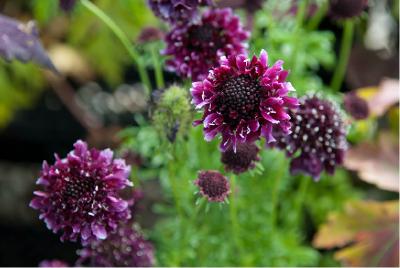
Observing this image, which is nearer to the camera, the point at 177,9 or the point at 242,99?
the point at 242,99

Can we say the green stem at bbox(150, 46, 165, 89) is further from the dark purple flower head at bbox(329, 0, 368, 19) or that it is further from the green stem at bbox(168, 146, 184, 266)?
the dark purple flower head at bbox(329, 0, 368, 19)

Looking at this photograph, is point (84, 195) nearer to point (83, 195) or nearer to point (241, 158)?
point (83, 195)

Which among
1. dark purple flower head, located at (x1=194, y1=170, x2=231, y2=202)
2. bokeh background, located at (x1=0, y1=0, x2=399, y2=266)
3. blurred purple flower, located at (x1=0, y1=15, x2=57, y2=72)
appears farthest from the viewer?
bokeh background, located at (x1=0, y1=0, x2=399, y2=266)

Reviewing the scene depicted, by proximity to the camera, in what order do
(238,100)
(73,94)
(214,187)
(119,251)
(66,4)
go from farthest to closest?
(73,94) < (66,4) < (119,251) < (214,187) < (238,100)

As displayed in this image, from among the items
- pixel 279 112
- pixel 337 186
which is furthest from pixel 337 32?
pixel 279 112

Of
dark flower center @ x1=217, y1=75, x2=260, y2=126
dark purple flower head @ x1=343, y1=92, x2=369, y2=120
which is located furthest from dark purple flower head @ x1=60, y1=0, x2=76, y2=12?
dark purple flower head @ x1=343, y1=92, x2=369, y2=120

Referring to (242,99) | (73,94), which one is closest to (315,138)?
(242,99)

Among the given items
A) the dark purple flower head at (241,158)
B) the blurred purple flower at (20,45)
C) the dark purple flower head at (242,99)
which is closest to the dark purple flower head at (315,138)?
the dark purple flower head at (241,158)

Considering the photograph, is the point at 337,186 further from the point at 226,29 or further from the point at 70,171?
the point at 70,171

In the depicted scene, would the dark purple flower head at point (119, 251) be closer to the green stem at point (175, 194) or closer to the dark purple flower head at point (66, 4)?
the green stem at point (175, 194)
